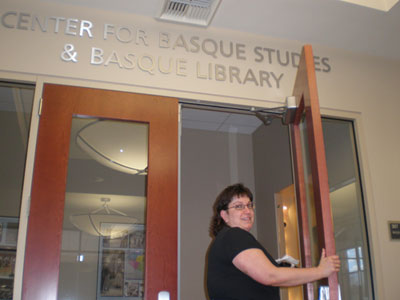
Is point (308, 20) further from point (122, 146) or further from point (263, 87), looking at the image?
point (122, 146)

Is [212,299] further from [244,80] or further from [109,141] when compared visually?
[244,80]

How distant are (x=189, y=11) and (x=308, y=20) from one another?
2.73 ft

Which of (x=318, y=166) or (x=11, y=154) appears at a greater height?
(x=11, y=154)

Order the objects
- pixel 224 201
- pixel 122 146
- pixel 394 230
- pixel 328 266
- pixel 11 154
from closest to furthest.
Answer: pixel 328 266 → pixel 224 201 → pixel 11 154 → pixel 122 146 → pixel 394 230

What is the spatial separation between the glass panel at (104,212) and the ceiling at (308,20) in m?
0.87

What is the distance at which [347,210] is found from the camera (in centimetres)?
300

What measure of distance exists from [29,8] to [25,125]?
74 cm

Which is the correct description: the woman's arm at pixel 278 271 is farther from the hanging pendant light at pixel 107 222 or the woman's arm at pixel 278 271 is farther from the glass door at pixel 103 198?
the hanging pendant light at pixel 107 222

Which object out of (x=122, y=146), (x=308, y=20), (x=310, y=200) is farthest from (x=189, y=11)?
(x=310, y=200)

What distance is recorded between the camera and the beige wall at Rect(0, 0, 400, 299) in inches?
103

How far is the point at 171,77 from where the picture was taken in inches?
111

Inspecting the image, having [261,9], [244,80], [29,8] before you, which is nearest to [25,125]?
[29,8]

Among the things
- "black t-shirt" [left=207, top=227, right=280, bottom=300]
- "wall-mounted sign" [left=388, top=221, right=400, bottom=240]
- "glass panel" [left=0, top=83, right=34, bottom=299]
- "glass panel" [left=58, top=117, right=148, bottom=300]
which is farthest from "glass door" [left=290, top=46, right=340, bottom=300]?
"glass panel" [left=0, top=83, right=34, bottom=299]

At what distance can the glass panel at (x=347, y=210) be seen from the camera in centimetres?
284
